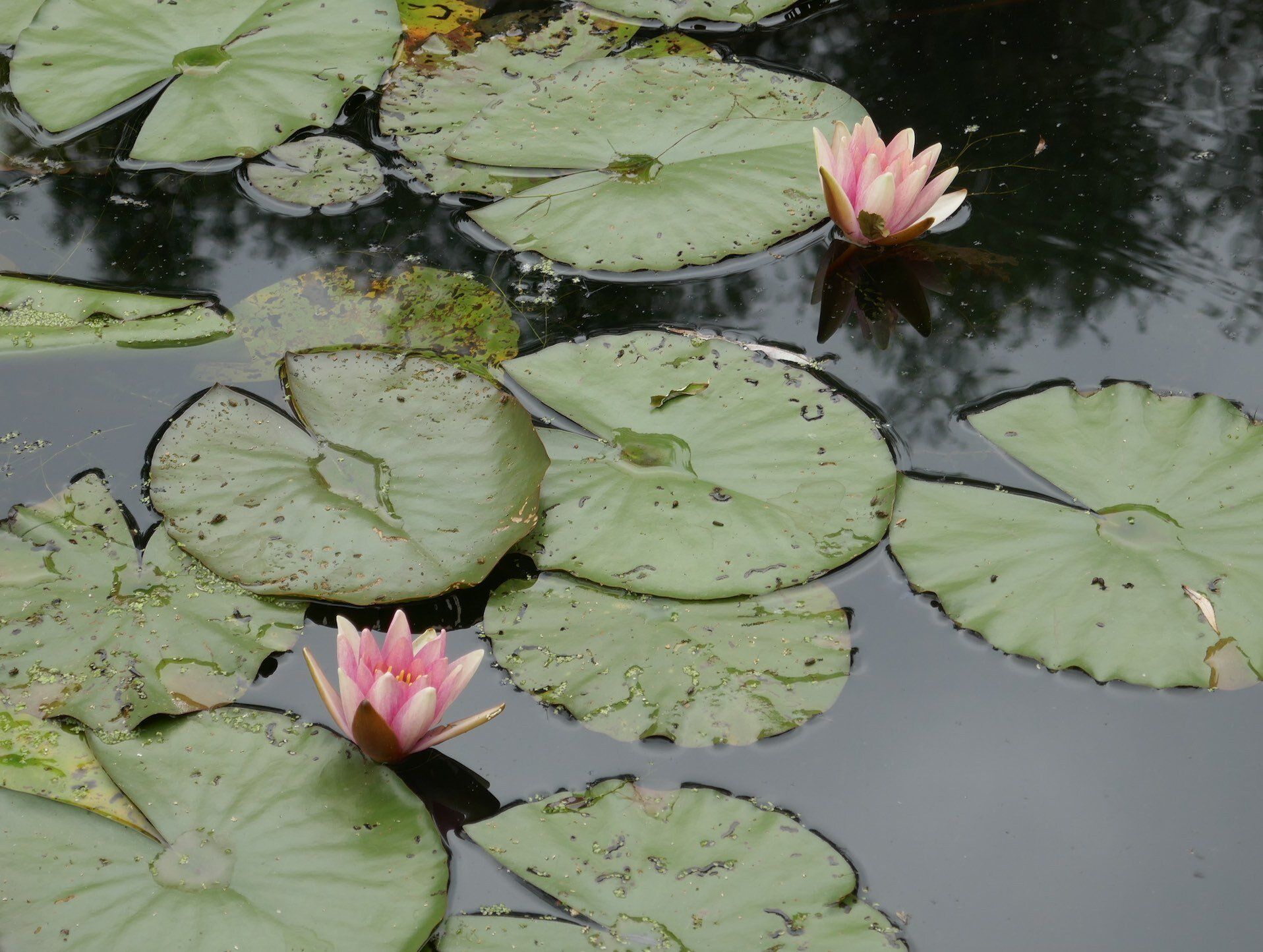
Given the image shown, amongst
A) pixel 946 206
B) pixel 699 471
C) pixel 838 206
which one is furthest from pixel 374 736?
pixel 946 206

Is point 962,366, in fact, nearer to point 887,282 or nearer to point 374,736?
point 887,282

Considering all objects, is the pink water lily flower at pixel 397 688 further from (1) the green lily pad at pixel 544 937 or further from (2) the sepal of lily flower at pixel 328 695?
(1) the green lily pad at pixel 544 937

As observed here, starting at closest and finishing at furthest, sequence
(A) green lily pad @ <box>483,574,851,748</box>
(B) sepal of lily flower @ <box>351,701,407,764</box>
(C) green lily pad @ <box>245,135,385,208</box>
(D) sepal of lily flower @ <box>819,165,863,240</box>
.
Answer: (B) sepal of lily flower @ <box>351,701,407,764</box>, (A) green lily pad @ <box>483,574,851,748</box>, (D) sepal of lily flower @ <box>819,165,863,240</box>, (C) green lily pad @ <box>245,135,385,208</box>

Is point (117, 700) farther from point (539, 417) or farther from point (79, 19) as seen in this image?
point (79, 19)

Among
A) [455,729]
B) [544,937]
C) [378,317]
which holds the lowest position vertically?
[544,937]

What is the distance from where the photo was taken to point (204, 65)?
300cm

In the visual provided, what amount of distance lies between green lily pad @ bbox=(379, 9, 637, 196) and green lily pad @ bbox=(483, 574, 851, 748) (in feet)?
4.36

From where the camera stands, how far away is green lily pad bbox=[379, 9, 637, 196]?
2838mm

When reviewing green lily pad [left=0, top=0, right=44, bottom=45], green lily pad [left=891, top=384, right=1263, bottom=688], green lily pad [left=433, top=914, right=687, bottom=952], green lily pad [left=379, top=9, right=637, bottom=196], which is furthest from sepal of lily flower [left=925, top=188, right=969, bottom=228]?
green lily pad [left=0, top=0, right=44, bottom=45]

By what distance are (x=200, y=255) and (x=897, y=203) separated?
5.91ft

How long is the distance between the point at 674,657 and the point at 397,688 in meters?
0.51

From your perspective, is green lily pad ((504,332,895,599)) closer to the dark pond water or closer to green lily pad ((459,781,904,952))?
the dark pond water

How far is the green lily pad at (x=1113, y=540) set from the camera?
75.6 inches

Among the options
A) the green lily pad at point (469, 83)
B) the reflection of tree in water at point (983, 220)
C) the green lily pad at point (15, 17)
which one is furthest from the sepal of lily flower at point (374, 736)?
the green lily pad at point (15, 17)
